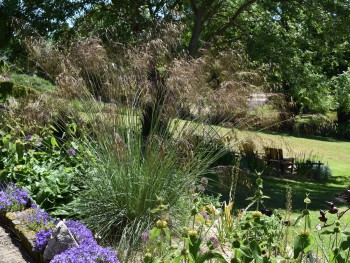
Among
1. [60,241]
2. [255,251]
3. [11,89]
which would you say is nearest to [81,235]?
[60,241]

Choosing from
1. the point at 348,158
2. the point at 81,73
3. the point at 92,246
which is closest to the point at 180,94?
the point at 81,73

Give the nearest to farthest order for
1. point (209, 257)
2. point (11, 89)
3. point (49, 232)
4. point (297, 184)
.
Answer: point (209, 257)
point (49, 232)
point (11, 89)
point (297, 184)

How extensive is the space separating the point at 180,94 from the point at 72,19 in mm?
8833

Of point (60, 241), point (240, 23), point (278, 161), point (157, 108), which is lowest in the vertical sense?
point (278, 161)

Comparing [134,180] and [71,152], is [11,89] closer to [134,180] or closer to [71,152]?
[71,152]

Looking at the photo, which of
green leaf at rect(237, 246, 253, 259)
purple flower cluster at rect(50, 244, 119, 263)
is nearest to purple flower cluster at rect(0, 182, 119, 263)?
purple flower cluster at rect(50, 244, 119, 263)

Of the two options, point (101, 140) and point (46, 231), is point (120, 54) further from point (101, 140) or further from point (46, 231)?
point (46, 231)

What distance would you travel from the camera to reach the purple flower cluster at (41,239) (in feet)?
12.3

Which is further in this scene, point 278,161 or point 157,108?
point 278,161

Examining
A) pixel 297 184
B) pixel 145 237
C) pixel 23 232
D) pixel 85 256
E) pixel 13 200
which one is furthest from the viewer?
pixel 297 184

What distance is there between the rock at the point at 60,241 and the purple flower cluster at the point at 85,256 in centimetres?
33

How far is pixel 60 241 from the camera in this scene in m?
3.55

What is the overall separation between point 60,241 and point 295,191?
8843mm

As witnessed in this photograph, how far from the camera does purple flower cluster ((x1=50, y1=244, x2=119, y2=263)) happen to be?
3.07 metres
